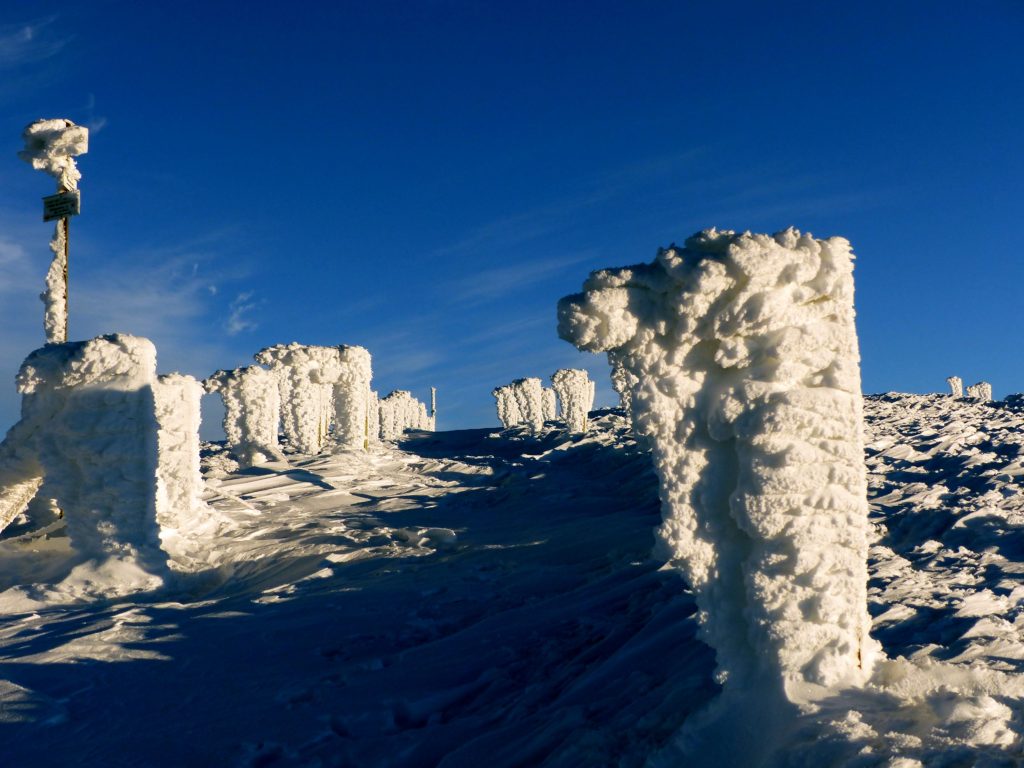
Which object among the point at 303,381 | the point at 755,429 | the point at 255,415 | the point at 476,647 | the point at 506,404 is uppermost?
the point at 506,404

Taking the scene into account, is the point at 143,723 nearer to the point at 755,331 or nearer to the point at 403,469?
the point at 755,331

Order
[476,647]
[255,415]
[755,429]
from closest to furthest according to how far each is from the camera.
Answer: [755,429]
[476,647]
[255,415]

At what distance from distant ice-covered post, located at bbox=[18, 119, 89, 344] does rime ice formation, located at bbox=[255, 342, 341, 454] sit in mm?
11273

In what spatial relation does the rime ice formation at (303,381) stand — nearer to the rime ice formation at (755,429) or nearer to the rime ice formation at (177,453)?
the rime ice formation at (177,453)

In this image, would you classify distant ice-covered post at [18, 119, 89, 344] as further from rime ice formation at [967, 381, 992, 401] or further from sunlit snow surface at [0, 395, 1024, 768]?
rime ice formation at [967, 381, 992, 401]

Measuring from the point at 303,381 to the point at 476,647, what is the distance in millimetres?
19276

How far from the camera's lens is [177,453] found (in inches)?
481

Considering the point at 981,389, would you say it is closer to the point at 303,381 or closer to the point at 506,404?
the point at 506,404

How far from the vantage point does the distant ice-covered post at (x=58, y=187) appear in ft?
45.1

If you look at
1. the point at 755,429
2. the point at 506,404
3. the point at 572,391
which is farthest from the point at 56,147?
the point at 506,404

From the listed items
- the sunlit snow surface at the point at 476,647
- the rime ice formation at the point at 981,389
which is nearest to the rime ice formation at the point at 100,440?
the sunlit snow surface at the point at 476,647

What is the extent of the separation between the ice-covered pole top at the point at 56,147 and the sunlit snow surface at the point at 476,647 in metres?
6.27

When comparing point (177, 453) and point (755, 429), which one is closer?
point (755, 429)

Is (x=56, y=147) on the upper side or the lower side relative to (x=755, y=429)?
upper
